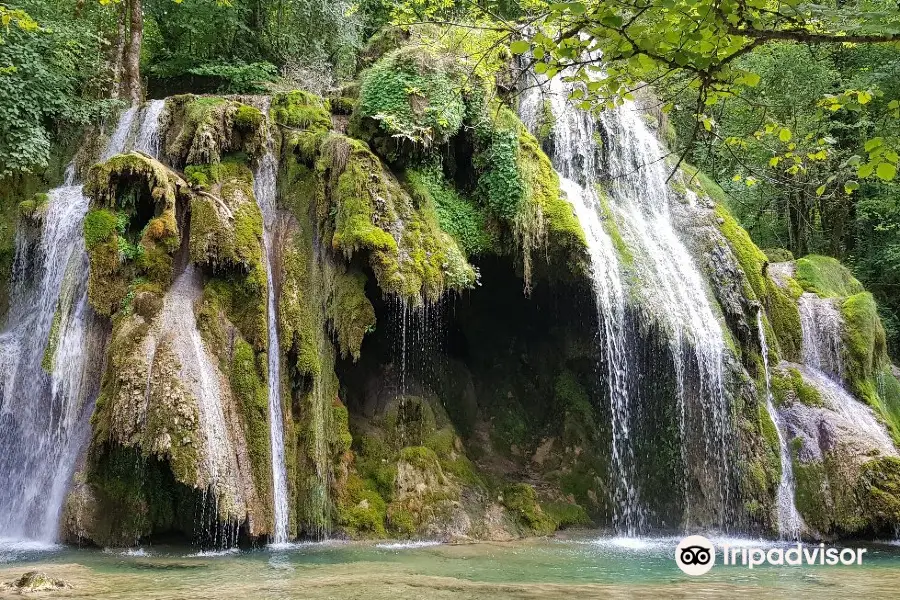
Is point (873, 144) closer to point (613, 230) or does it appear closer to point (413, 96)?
point (613, 230)

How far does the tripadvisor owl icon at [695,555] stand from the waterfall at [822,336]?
5329mm

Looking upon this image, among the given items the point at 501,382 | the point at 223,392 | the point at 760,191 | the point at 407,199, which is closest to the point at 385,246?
the point at 407,199

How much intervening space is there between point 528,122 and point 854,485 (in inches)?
380

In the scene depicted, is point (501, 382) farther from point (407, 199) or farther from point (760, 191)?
point (760, 191)

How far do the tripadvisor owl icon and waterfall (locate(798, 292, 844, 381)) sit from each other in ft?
17.5

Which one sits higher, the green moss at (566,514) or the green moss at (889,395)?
the green moss at (889,395)

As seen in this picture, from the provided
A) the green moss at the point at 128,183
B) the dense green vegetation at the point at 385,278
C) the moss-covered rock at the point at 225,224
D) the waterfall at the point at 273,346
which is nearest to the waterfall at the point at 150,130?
the dense green vegetation at the point at 385,278

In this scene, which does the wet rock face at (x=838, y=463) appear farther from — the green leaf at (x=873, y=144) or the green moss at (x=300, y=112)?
the green moss at (x=300, y=112)

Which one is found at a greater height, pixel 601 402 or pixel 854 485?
pixel 601 402

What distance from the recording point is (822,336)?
560 inches

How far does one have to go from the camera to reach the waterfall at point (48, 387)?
918cm

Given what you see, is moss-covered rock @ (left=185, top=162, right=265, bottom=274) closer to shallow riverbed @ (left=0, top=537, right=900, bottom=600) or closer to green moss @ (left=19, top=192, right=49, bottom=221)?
green moss @ (left=19, top=192, right=49, bottom=221)

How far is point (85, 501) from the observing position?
8.58 metres

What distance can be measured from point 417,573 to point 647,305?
7049 millimetres
